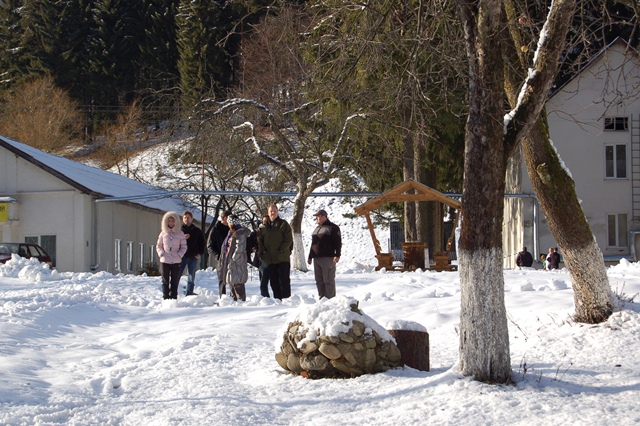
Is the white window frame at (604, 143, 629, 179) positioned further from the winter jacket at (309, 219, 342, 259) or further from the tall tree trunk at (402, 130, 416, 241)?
the winter jacket at (309, 219, 342, 259)

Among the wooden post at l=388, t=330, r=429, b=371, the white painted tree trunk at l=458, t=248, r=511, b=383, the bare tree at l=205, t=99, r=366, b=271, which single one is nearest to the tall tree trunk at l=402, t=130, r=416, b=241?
the bare tree at l=205, t=99, r=366, b=271

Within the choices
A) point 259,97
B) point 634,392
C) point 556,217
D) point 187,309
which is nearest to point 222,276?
point 187,309

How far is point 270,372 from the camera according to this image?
8.38m

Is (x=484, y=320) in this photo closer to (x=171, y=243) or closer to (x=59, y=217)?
(x=171, y=243)

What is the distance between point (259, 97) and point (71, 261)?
9.92 meters

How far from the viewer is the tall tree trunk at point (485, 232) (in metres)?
7.20

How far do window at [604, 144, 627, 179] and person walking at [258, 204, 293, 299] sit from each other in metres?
21.2

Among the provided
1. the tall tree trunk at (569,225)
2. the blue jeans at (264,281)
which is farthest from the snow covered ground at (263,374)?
the blue jeans at (264,281)

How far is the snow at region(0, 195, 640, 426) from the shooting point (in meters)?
6.64

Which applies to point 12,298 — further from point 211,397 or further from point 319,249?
point 211,397

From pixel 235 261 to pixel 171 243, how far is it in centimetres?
119

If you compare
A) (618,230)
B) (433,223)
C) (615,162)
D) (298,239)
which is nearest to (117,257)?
(298,239)

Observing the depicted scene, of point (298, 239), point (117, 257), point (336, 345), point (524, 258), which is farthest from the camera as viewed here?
point (117, 257)

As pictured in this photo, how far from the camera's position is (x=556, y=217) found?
9.05 metres
